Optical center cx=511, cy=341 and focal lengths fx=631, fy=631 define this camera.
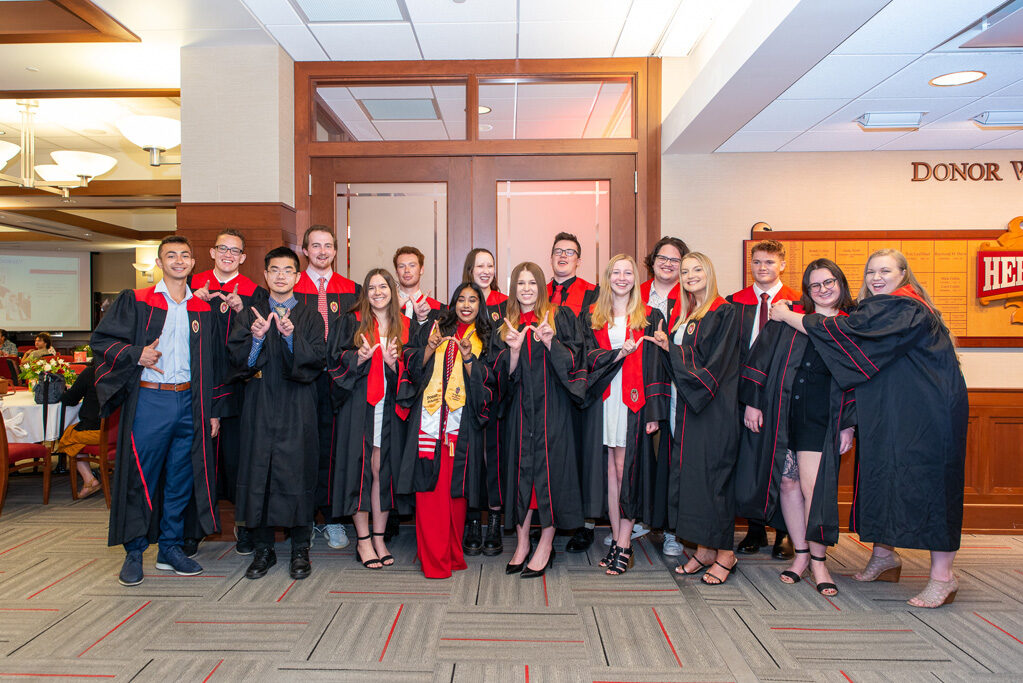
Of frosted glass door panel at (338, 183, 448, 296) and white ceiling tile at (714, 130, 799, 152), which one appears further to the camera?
frosted glass door panel at (338, 183, 448, 296)

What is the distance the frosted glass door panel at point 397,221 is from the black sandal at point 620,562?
223cm

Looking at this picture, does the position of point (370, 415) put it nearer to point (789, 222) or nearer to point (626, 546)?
point (626, 546)

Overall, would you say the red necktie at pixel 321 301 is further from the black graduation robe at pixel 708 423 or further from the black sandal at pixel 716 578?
the black sandal at pixel 716 578

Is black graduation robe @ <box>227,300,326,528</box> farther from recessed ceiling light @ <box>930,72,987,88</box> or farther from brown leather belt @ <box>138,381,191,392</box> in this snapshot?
recessed ceiling light @ <box>930,72,987,88</box>

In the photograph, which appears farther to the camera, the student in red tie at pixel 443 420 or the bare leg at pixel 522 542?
the bare leg at pixel 522 542

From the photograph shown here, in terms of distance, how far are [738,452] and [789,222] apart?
7.00ft

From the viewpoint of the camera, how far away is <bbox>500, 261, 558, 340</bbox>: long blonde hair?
3.32 m

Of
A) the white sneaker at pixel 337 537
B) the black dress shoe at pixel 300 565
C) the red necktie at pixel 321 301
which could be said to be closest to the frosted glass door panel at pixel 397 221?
the red necktie at pixel 321 301

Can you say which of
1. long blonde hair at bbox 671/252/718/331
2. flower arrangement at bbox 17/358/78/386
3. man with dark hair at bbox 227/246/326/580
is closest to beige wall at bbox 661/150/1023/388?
long blonde hair at bbox 671/252/718/331

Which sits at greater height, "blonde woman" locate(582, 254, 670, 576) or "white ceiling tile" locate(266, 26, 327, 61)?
"white ceiling tile" locate(266, 26, 327, 61)

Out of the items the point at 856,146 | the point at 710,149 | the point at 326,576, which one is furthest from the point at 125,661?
the point at 856,146

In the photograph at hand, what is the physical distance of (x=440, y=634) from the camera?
274cm

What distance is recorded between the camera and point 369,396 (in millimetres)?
3375

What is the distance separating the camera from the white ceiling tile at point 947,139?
4309 mm
